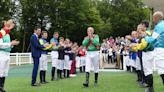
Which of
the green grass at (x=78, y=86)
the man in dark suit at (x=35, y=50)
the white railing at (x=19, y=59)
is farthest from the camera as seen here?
the white railing at (x=19, y=59)

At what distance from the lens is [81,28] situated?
65.8 meters

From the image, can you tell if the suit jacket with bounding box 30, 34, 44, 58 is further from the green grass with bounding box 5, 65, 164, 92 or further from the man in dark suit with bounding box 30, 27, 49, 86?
the green grass with bounding box 5, 65, 164, 92

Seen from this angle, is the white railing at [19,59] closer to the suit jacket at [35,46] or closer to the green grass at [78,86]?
the green grass at [78,86]

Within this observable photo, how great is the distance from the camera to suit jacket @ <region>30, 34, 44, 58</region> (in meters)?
14.5

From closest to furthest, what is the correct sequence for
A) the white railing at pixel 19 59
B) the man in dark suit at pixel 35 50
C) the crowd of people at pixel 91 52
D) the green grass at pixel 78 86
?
the crowd of people at pixel 91 52
the green grass at pixel 78 86
the man in dark suit at pixel 35 50
the white railing at pixel 19 59

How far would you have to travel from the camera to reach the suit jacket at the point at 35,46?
14.5 metres

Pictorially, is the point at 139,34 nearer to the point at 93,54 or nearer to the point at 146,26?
the point at 146,26

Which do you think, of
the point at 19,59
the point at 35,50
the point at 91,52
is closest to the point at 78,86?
the point at 91,52

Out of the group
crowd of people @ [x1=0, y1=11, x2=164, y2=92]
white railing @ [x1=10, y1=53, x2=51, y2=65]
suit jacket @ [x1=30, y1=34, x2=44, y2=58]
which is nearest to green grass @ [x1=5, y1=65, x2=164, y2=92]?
crowd of people @ [x1=0, y1=11, x2=164, y2=92]

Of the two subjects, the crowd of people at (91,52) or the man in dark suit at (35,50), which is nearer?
the crowd of people at (91,52)

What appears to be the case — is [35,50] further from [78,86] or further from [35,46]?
[78,86]

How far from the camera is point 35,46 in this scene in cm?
1452

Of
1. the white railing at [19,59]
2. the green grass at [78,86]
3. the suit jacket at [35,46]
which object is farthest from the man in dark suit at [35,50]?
the white railing at [19,59]

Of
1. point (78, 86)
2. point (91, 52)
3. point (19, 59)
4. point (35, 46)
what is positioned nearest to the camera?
point (78, 86)
